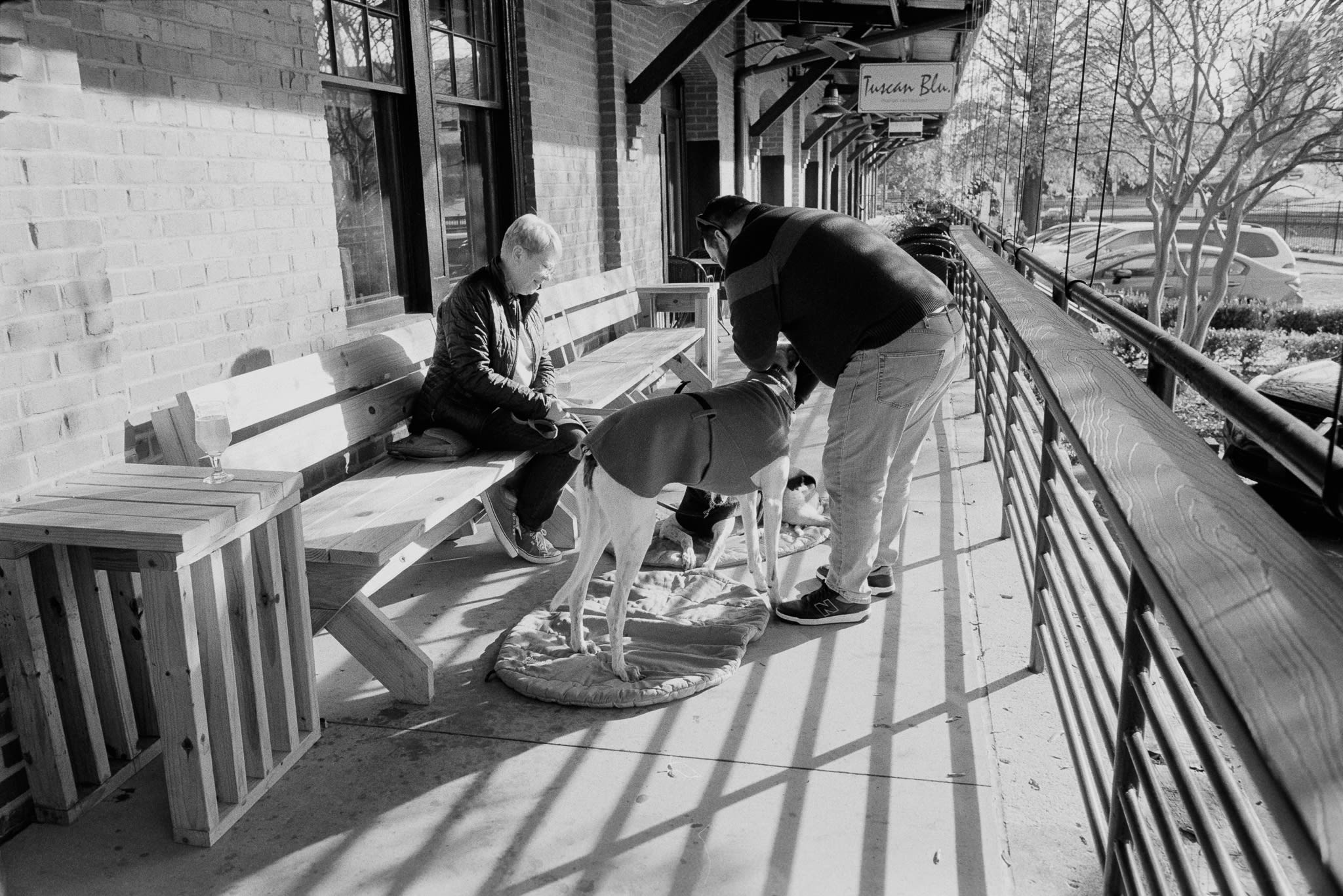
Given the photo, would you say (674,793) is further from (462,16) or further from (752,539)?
(462,16)

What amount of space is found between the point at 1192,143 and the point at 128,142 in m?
12.5

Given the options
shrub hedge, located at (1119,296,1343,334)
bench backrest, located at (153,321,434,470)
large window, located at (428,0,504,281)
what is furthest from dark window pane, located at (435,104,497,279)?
shrub hedge, located at (1119,296,1343,334)

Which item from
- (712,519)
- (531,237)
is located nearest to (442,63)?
(531,237)

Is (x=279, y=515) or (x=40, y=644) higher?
(x=279, y=515)

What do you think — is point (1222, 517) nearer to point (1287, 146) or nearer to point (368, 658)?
point (368, 658)

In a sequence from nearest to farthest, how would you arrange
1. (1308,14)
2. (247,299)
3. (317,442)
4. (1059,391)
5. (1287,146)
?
(1059,391)
(317,442)
(247,299)
(1308,14)
(1287,146)

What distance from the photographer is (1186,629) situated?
4.33ft

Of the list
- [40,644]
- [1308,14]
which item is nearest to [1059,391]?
[40,644]

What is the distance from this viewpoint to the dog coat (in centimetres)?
352

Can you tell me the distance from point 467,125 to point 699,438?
12.2 feet

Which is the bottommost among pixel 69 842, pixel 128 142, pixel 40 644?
pixel 69 842

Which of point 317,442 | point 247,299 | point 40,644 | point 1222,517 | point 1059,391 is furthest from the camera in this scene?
point 247,299

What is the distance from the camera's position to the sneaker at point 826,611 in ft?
13.3

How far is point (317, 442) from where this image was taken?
13.0 feet
